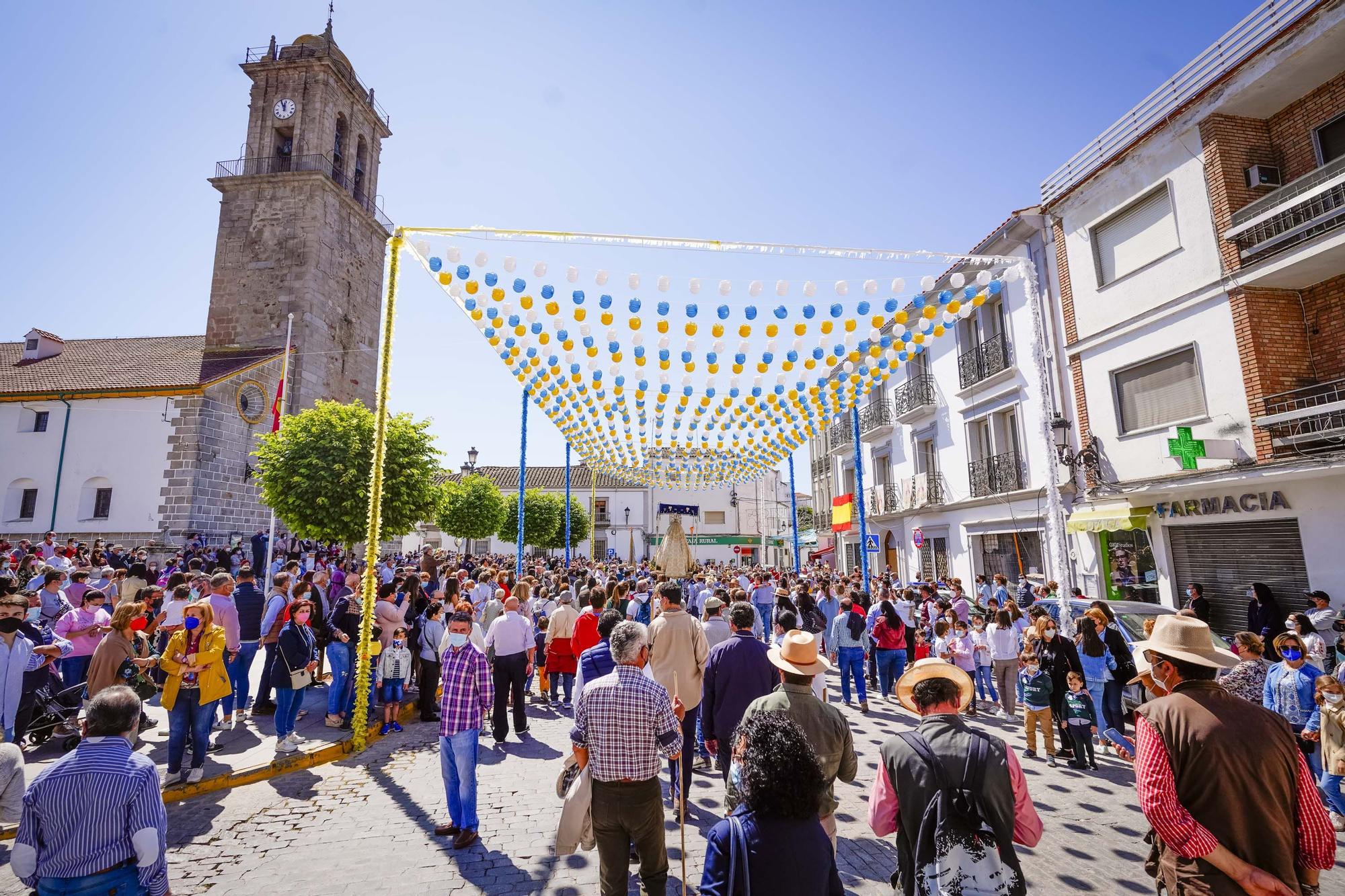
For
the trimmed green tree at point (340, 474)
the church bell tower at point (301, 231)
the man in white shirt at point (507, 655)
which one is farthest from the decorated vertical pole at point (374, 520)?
the church bell tower at point (301, 231)

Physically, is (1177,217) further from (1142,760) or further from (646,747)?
(646,747)

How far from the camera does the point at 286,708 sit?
738cm

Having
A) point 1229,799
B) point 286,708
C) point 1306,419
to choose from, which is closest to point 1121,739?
point 1229,799

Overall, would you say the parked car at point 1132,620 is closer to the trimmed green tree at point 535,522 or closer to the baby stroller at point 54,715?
the baby stroller at point 54,715

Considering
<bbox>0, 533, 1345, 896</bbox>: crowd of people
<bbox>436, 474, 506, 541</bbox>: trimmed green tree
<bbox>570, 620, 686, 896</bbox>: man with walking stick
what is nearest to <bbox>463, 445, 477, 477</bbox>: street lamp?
<bbox>436, 474, 506, 541</bbox>: trimmed green tree

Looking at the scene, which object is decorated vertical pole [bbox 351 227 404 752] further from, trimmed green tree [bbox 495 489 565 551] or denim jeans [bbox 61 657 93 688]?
trimmed green tree [bbox 495 489 565 551]

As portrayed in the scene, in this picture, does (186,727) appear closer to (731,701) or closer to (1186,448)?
(731,701)

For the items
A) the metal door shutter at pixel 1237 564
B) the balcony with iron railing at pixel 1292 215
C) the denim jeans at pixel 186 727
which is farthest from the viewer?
the metal door shutter at pixel 1237 564

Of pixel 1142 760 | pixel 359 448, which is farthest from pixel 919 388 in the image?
pixel 1142 760

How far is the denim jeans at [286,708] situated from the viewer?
730 centimetres

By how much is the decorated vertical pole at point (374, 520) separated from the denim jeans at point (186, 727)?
1543 mm

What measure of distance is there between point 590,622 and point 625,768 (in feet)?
16.3

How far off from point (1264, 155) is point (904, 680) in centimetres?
1493

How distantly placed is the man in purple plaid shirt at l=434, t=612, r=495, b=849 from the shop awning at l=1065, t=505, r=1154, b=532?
13.1 m
